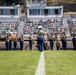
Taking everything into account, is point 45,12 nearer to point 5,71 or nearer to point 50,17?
point 50,17

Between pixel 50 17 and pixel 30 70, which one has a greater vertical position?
pixel 30 70

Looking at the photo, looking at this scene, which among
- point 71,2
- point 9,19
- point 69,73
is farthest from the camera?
point 71,2

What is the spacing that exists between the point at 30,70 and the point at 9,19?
58.0 metres

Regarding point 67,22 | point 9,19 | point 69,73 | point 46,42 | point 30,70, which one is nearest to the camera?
point 69,73

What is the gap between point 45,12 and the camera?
7019 centimetres

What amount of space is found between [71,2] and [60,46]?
61.4 metres

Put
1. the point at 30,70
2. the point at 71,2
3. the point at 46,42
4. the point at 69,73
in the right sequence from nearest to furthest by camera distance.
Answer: the point at 69,73 → the point at 30,70 → the point at 46,42 → the point at 71,2

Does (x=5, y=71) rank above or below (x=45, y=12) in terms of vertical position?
above

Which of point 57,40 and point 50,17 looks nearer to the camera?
point 57,40

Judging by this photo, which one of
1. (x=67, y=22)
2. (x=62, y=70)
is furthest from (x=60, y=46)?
(x=67, y=22)

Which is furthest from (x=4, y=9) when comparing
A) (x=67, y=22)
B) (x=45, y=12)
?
(x=67, y=22)

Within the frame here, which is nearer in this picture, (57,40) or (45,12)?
(57,40)

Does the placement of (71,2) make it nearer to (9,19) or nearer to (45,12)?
(45,12)

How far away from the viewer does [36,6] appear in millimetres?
70812
